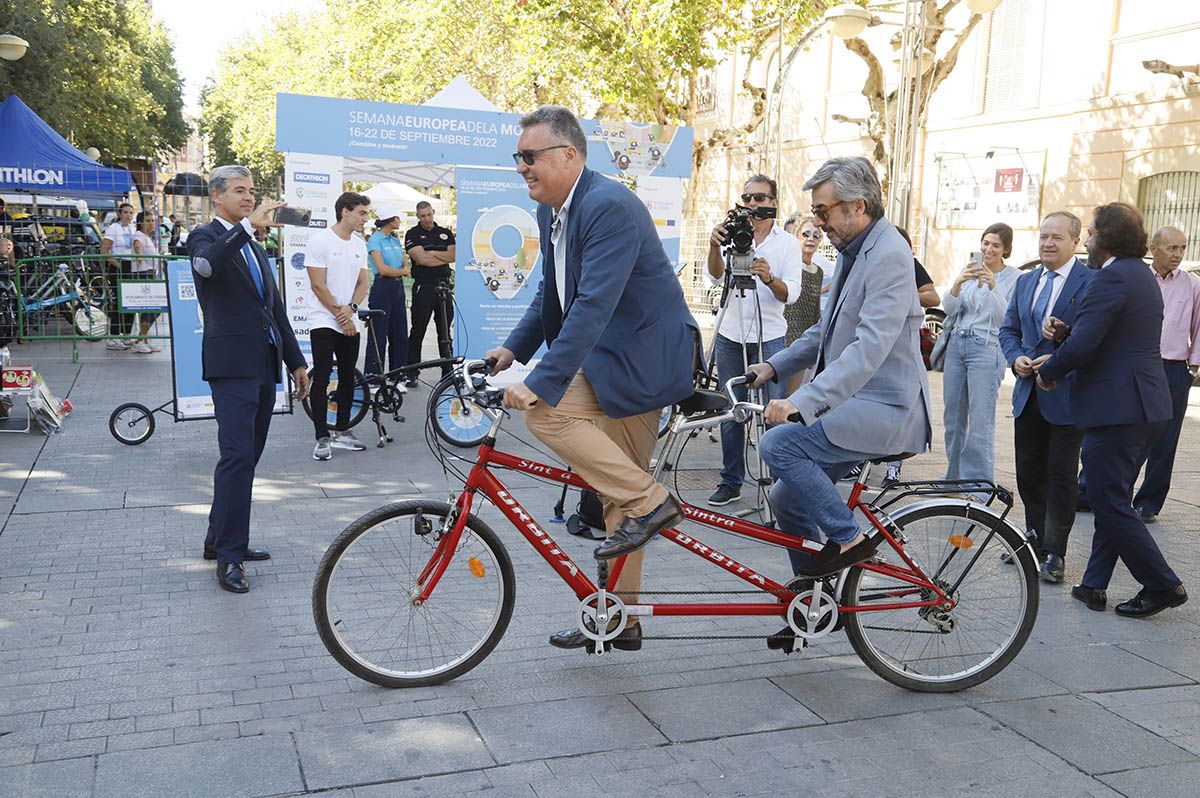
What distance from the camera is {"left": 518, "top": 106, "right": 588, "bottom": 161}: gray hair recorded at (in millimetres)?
3793

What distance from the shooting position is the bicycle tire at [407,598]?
3.78m

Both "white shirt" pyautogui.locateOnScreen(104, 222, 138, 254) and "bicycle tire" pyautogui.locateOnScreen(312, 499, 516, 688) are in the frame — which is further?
"white shirt" pyautogui.locateOnScreen(104, 222, 138, 254)

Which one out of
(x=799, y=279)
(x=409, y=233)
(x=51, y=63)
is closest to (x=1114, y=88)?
(x=409, y=233)

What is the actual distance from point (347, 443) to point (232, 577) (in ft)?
11.4

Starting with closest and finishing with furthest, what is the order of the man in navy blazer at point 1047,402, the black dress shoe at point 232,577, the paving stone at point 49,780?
the paving stone at point 49,780, the black dress shoe at point 232,577, the man in navy blazer at point 1047,402

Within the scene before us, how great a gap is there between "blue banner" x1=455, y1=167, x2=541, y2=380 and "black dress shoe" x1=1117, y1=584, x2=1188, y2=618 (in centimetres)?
581

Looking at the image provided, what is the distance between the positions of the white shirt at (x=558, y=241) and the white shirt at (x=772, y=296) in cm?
313

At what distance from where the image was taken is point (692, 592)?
3984 mm

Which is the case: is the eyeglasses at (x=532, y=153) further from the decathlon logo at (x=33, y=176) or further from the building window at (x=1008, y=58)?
the building window at (x=1008, y=58)

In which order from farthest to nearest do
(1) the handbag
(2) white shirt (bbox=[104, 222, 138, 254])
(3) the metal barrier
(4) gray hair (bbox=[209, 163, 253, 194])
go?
(2) white shirt (bbox=[104, 222, 138, 254])
(3) the metal barrier
(1) the handbag
(4) gray hair (bbox=[209, 163, 253, 194])

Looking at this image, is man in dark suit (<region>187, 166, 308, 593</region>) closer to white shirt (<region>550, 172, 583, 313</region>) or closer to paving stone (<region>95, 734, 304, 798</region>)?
paving stone (<region>95, 734, 304, 798</region>)

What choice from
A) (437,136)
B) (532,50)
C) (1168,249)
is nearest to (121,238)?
(532,50)

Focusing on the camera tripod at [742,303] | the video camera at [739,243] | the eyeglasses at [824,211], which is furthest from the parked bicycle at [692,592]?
the video camera at [739,243]

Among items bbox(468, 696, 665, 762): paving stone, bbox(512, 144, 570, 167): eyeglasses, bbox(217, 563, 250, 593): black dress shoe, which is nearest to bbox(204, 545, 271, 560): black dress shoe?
bbox(217, 563, 250, 593): black dress shoe
